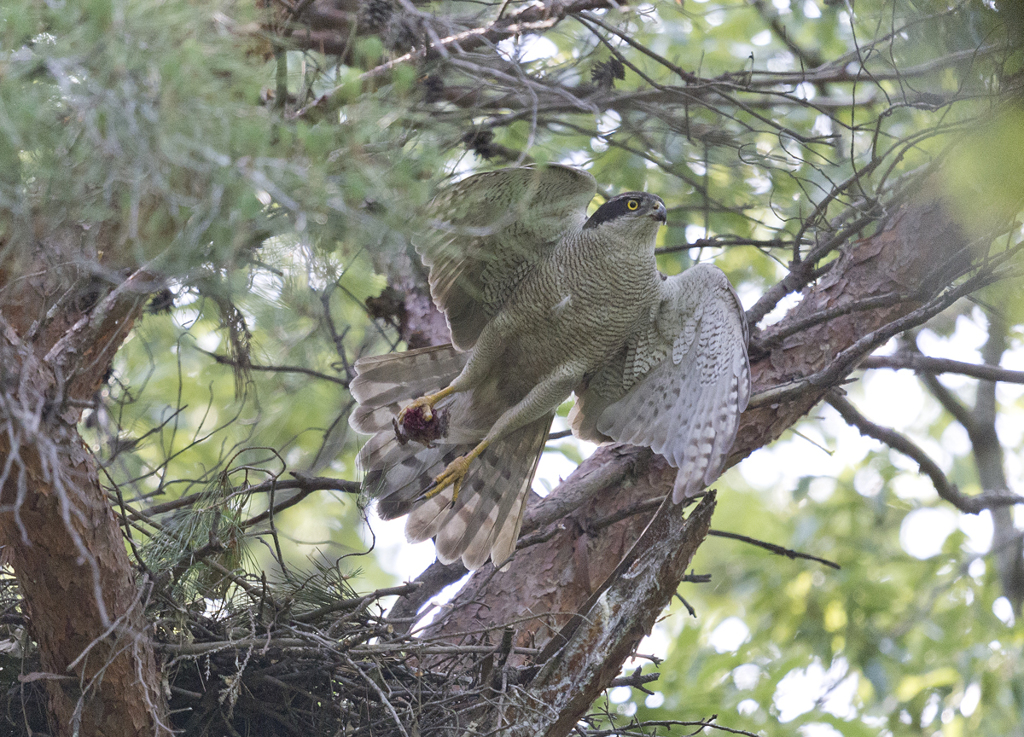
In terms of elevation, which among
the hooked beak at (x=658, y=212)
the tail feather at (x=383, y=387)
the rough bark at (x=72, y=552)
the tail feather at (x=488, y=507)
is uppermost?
the hooked beak at (x=658, y=212)

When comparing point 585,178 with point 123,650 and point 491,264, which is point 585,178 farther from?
point 123,650

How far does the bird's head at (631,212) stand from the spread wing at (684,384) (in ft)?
0.95

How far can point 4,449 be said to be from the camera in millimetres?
2037

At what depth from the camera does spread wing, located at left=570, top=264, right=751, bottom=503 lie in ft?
11.2

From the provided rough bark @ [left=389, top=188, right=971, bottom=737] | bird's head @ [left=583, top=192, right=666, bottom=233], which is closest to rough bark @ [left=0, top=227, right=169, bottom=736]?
rough bark @ [left=389, top=188, right=971, bottom=737]

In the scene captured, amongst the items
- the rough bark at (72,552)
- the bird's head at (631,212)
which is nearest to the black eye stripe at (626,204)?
the bird's head at (631,212)

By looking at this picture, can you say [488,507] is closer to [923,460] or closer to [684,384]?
[684,384]

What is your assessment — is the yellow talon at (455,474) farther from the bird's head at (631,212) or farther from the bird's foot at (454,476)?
the bird's head at (631,212)

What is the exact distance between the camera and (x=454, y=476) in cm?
376

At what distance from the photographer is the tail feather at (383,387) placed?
378 centimetres

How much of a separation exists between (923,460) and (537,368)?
186 cm

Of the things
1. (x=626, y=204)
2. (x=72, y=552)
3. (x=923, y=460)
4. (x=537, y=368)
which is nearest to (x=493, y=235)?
(x=626, y=204)

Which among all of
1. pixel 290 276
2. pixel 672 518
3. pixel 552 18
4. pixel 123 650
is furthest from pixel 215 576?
pixel 552 18

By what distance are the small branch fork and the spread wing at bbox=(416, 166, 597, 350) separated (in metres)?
1.54
